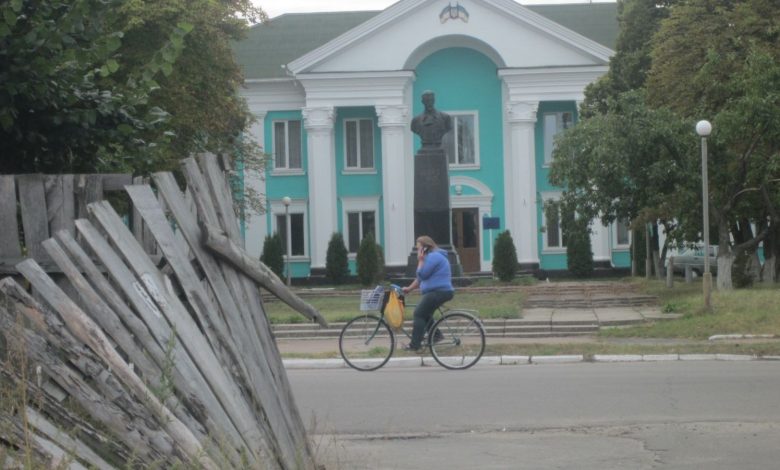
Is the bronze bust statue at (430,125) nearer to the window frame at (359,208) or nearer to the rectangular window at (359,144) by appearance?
the window frame at (359,208)

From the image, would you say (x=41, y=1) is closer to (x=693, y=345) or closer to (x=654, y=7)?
(x=693, y=345)

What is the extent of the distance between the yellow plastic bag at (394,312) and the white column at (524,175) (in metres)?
35.1

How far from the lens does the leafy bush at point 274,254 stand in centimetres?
5209

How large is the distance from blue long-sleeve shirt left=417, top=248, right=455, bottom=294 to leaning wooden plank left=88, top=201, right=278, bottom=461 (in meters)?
10.7

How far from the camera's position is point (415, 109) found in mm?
54344

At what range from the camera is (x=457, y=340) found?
1698 cm

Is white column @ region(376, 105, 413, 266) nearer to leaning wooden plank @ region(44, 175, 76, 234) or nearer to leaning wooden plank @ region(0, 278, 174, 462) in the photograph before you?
leaning wooden plank @ region(44, 175, 76, 234)

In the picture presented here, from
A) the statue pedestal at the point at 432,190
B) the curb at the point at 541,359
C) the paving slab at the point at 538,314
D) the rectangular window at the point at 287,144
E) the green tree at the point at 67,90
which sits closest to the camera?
the green tree at the point at 67,90

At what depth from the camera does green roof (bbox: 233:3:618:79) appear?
183 ft

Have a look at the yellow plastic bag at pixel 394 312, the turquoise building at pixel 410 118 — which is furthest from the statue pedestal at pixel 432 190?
the yellow plastic bag at pixel 394 312

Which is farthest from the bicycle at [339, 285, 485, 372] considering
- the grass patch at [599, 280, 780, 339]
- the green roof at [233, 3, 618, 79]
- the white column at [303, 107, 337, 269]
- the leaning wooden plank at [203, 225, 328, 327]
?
the green roof at [233, 3, 618, 79]

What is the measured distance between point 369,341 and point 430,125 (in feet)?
60.6

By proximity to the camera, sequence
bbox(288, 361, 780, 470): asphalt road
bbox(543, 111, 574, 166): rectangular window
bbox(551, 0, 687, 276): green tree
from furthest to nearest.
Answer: bbox(543, 111, 574, 166): rectangular window, bbox(551, 0, 687, 276): green tree, bbox(288, 361, 780, 470): asphalt road

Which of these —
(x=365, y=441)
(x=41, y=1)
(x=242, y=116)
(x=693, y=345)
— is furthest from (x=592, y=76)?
(x=41, y=1)
